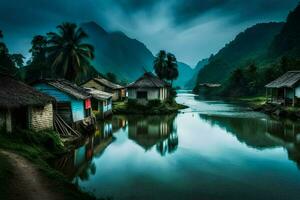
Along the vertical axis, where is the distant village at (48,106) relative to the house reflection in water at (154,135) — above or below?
above

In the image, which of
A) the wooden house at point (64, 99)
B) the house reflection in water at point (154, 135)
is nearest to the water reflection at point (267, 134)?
the house reflection in water at point (154, 135)

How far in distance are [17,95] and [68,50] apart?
21661 mm

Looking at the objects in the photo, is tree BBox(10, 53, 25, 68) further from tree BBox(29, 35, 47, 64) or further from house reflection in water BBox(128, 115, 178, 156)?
house reflection in water BBox(128, 115, 178, 156)

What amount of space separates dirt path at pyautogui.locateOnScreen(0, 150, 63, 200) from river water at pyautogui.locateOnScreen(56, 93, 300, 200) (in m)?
2.04

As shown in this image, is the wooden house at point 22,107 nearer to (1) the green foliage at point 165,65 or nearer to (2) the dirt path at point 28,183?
(2) the dirt path at point 28,183

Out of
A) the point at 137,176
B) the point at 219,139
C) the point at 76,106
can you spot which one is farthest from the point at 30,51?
the point at 137,176

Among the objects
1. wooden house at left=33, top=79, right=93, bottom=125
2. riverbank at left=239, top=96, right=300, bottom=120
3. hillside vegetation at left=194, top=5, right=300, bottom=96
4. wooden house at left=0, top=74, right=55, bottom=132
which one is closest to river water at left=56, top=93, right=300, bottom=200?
wooden house at left=33, top=79, right=93, bottom=125

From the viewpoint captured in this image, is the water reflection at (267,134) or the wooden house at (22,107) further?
the water reflection at (267,134)

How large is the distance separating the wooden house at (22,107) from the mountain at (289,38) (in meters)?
114

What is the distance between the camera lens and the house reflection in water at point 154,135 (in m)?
20.1

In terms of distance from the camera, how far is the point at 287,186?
11.6m

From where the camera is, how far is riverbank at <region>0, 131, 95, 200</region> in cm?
909

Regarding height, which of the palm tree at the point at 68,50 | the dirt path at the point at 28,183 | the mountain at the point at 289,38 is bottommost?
the dirt path at the point at 28,183

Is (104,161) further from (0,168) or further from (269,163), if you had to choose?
(269,163)
